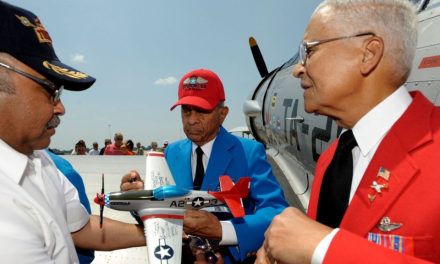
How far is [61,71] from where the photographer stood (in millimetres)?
1768

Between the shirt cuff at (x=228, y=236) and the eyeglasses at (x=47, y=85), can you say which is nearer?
the eyeglasses at (x=47, y=85)

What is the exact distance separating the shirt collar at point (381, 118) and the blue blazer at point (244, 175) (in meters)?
1.29

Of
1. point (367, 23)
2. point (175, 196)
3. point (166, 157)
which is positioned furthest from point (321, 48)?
point (166, 157)

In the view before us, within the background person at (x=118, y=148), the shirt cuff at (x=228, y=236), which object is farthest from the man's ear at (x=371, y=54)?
the background person at (x=118, y=148)

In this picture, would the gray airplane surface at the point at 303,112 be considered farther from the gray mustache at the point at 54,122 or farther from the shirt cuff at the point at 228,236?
the gray mustache at the point at 54,122

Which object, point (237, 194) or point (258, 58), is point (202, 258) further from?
point (258, 58)

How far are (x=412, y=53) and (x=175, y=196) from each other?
2.08m

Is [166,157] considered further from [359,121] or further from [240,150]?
[359,121]

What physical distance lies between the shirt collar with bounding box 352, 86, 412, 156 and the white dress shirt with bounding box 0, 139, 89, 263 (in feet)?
4.94

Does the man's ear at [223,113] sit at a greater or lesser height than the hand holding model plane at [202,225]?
greater

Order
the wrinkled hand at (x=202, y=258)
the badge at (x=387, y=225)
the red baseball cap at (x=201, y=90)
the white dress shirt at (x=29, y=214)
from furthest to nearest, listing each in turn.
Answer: the red baseball cap at (x=201, y=90), the wrinkled hand at (x=202, y=258), the white dress shirt at (x=29, y=214), the badge at (x=387, y=225)

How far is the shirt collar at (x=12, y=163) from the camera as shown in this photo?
1.54 metres

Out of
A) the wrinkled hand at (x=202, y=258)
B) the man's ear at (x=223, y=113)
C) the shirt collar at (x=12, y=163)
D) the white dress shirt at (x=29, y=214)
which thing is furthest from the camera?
the man's ear at (x=223, y=113)

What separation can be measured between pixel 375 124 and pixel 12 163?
1.74m
